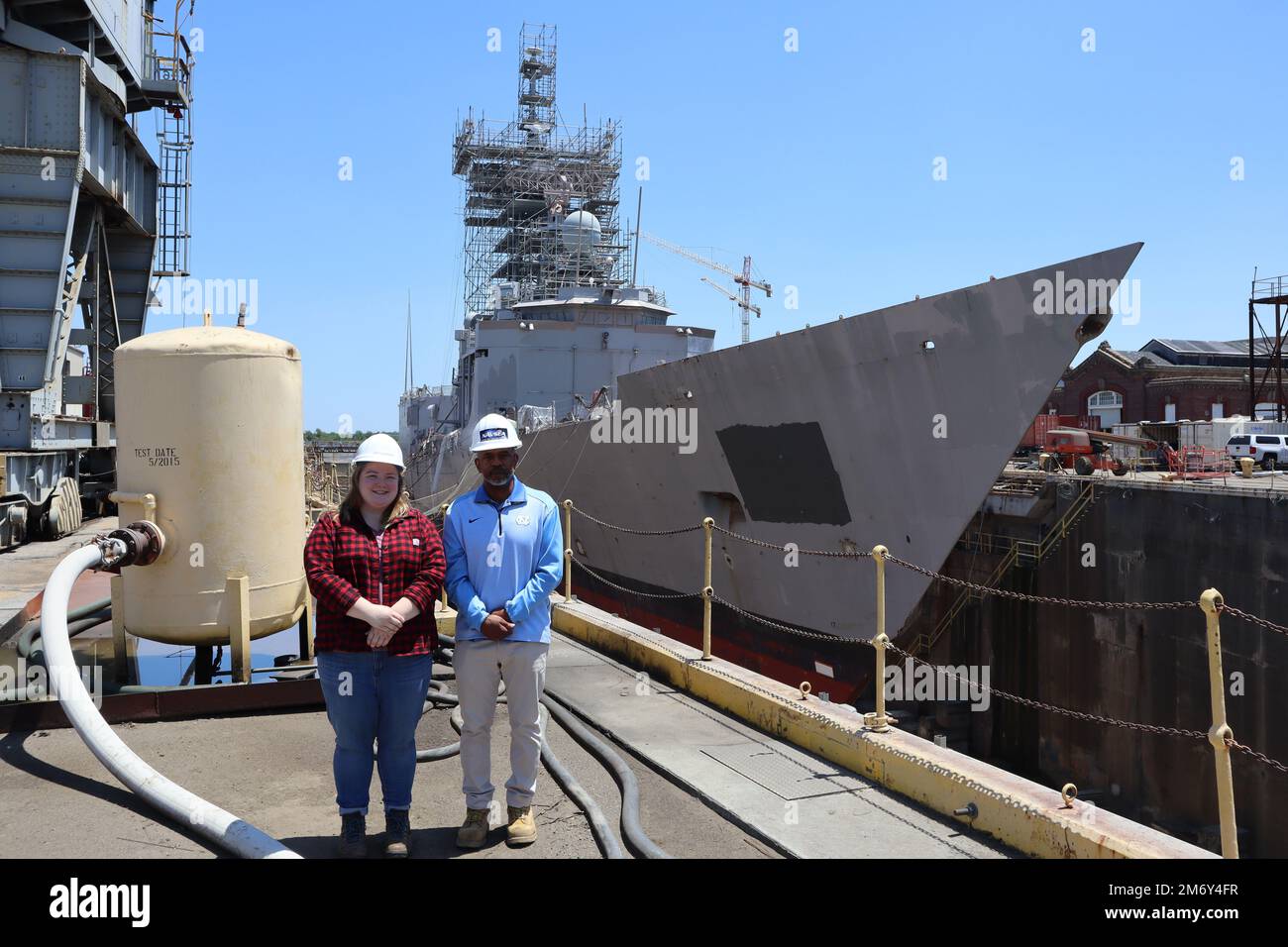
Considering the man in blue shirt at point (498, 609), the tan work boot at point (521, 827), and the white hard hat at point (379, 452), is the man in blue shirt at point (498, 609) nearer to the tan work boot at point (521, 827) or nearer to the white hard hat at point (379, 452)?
the tan work boot at point (521, 827)

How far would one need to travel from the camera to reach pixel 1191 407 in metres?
34.9

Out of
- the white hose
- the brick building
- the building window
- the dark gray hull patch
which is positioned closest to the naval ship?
the dark gray hull patch

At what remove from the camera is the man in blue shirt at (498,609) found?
10.2 feet

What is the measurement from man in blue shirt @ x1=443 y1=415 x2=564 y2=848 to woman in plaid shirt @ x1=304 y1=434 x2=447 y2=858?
0.39ft

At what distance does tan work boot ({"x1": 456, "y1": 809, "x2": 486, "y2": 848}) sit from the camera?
3111 millimetres

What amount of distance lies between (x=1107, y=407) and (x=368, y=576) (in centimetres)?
3991

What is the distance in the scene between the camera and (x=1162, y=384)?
116 ft

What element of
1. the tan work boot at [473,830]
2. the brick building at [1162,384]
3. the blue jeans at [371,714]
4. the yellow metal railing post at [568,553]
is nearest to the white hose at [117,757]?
the blue jeans at [371,714]

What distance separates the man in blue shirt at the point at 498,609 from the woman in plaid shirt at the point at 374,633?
12 centimetres

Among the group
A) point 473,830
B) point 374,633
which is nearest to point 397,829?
point 473,830

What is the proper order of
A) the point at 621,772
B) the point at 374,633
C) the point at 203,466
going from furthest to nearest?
1. the point at 203,466
2. the point at 621,772
3. the point at 374,633

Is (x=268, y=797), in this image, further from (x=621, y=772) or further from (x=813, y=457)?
(x=813, y=457)
